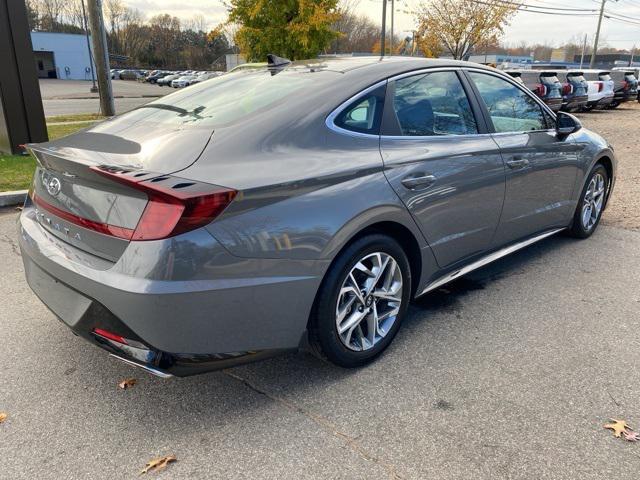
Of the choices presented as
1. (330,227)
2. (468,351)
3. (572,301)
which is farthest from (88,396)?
(572,301)

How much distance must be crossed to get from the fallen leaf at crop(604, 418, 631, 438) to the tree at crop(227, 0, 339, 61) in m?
13.9

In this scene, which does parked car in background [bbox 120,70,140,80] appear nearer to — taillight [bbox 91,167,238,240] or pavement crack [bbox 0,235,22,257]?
pavement crack [bbox 0,235,22,257]

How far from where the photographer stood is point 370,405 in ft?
8.46

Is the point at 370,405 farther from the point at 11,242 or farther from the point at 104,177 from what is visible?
the point at 11,242

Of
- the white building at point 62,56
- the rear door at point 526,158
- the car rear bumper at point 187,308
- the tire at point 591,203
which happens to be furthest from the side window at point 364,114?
the white building at point 62,56

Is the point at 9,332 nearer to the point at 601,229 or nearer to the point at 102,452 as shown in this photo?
the point at 102,452

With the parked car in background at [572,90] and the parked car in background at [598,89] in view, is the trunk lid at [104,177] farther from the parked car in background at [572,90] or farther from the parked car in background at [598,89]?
the parked car in background at [598,89]

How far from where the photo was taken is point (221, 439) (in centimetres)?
234

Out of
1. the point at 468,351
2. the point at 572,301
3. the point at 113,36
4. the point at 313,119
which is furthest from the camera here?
the point at 113,36

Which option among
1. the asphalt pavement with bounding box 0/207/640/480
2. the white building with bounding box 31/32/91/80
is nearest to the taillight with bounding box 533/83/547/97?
the asphalt pavement with bounding box 0/207/640/480

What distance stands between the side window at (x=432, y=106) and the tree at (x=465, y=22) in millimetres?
25467

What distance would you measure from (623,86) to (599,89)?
3.34 metres

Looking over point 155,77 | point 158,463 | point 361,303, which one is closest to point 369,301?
point 361,303

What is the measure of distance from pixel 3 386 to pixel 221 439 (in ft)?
4.17
